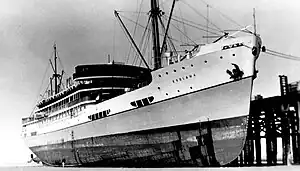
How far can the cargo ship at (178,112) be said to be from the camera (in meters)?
23.0

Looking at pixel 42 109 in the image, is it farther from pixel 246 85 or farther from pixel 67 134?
pixel 246 85

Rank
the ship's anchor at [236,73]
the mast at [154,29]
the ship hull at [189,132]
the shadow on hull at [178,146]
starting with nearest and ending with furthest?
the ship's anchor at [236,73]
the ship hull at [189,132]
the shadow on hull at [178,146]
the mast at [154,29]

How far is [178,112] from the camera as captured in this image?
2478cm

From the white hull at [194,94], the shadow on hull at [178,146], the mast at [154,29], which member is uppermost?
the mast at [154,29]

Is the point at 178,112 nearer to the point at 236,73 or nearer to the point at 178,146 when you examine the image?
the point at 178,146

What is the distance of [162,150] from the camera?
84.7 ft

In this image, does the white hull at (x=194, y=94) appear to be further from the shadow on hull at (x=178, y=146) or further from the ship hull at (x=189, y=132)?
the shadow on hull at (x=178, y=146)

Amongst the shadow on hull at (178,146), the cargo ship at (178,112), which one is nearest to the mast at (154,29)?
the cargo ship at (178,112)

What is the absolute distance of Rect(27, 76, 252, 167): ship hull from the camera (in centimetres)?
2311

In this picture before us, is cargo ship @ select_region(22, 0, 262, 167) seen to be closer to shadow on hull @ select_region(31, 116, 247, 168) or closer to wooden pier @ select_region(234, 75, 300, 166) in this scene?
shadow on hull @ select_region(31, 116, 247, 168)

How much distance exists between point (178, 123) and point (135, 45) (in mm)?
7661

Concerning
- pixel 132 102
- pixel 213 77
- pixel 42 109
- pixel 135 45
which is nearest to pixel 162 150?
pixel 132 102

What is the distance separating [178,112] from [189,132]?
4.09ft

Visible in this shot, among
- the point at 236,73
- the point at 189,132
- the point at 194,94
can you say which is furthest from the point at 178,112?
the point at 236,73
